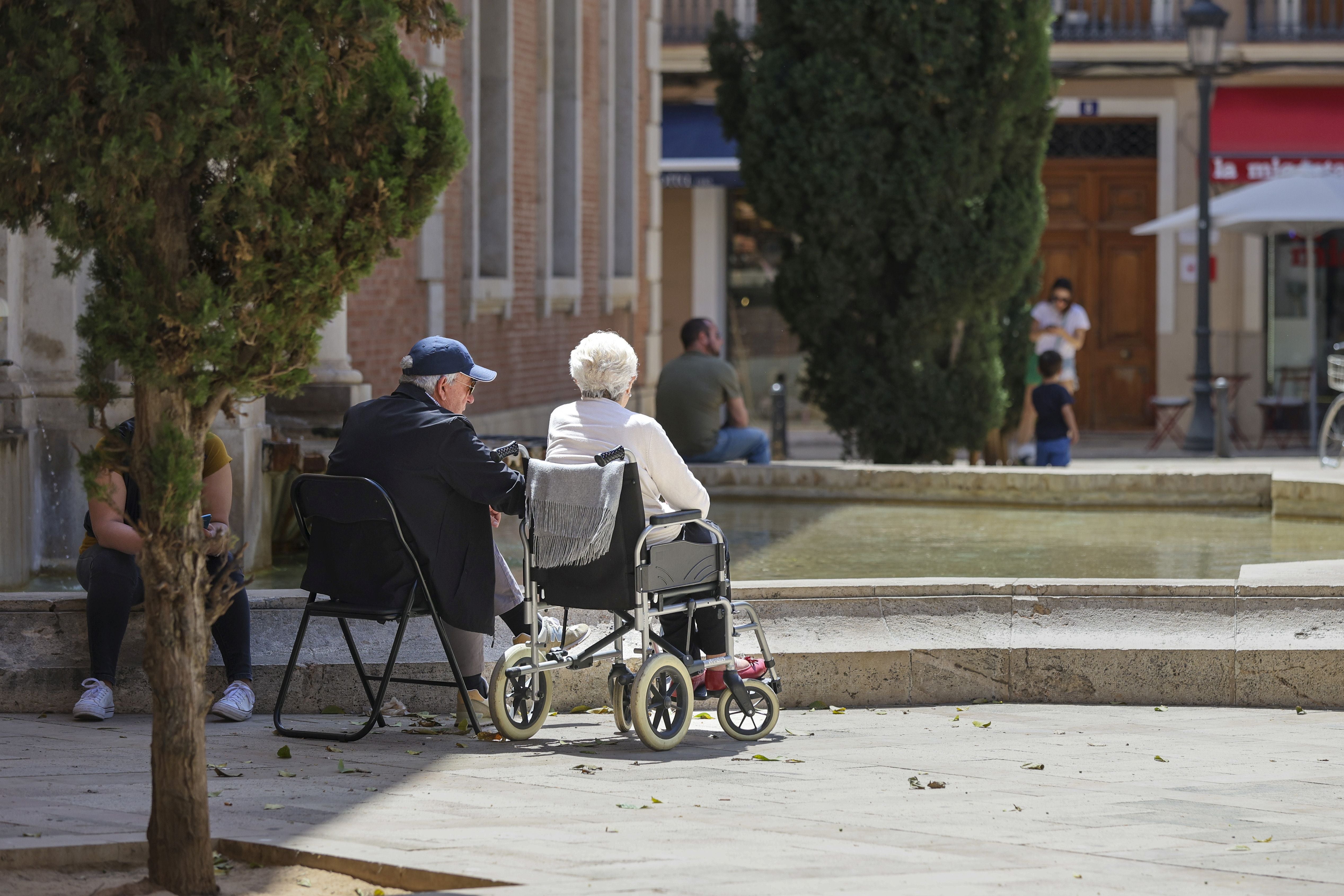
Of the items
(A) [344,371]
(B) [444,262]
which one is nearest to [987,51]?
(B) [444,262]

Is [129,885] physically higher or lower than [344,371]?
lower

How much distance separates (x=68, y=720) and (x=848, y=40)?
1034 cm

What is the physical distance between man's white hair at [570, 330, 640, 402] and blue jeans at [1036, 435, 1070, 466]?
7522mm

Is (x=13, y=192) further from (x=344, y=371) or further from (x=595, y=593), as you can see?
(x=344, y=371)

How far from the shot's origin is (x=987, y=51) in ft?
50.5

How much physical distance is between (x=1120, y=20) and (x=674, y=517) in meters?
20.9

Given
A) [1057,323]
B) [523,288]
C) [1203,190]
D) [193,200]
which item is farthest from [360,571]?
[1203,190]

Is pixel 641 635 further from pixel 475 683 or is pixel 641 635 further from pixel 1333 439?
pixel 1333 439

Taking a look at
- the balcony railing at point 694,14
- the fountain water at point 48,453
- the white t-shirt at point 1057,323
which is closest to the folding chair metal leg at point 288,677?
the fountain water at point 48,453

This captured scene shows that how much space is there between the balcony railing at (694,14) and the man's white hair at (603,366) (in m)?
20.3

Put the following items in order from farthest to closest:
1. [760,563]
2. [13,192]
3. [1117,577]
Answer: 1. [760,563]
2. [1117,577]
3. [13,192]

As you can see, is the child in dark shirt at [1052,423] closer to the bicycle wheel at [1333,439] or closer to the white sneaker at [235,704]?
the bicycle wheel at [1333,439]

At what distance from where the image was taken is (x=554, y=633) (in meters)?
7.17

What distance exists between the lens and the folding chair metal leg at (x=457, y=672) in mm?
6418
